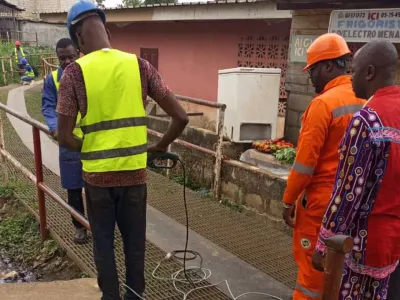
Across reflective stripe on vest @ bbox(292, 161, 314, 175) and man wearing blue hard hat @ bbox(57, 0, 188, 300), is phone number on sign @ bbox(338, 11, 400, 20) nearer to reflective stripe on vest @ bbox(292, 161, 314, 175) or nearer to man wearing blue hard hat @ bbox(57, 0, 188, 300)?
reflective stripe on vest @ bbox(292, 161, 314, 175)

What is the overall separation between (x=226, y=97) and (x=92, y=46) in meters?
4.02

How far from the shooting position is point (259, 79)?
5941 millimetres

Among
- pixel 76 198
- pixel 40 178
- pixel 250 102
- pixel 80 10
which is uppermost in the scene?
pixel 80 10

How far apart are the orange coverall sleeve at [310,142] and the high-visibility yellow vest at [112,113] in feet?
2.91

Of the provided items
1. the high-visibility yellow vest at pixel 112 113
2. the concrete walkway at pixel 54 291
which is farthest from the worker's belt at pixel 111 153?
the concrete walkway at pixel 54 291

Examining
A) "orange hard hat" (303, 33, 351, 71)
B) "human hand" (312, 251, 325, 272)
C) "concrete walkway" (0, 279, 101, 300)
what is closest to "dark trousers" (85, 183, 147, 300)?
"concrete walkway" (0, 279, 101, 300)

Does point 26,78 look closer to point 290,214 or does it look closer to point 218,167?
point 218,167

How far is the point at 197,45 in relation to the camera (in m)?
9.30

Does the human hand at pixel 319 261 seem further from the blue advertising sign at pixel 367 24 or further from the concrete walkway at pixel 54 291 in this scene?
the blue advertising sign at pixel 367 24

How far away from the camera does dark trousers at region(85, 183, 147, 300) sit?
2340 mm

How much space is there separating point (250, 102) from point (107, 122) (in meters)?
3.98

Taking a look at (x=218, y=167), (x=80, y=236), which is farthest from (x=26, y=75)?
(x=80, y=236)

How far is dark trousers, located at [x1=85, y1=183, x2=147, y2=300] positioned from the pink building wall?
553 cm

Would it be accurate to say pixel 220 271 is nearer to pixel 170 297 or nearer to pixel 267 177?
pixel 170 297
